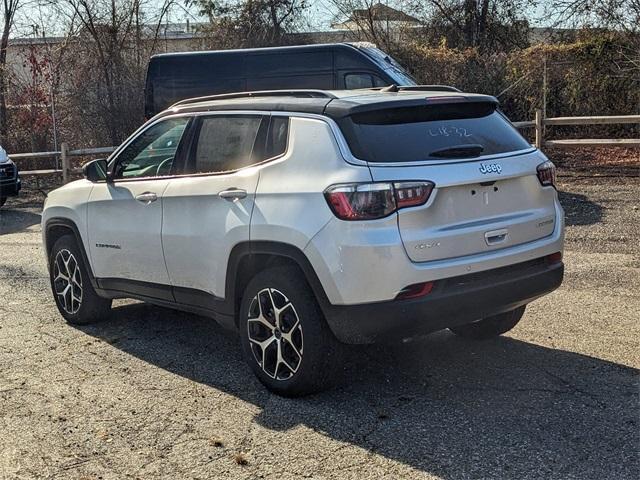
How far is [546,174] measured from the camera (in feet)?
16.0

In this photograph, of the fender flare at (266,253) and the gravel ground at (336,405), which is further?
the fender flare at (266,253)

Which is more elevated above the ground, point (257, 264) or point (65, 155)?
point (65, 155)

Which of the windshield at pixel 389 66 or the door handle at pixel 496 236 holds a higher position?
the windshield at pixel 389 66

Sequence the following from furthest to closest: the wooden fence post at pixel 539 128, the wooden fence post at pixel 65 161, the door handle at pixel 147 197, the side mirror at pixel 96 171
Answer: the wooden fence post at pixel 65 161
the wooden fence post at pixel 539 128
the side mirror at pixel 96 171
the door handle at pixel 147 197

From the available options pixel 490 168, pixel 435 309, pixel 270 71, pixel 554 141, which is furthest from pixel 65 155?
pixel 435 309

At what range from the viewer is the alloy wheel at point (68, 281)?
6.43 m

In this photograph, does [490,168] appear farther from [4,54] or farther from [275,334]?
[4,54]

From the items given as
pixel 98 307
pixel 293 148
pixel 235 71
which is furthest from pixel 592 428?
pixel 235 71

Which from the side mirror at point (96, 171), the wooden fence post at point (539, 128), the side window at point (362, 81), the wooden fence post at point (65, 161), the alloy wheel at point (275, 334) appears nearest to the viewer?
the alloy wheel at point (275, 334)

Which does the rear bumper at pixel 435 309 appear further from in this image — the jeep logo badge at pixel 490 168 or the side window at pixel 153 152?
the side window at pixel 153 152

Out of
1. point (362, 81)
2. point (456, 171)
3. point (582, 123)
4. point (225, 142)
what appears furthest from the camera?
point (582, 123)

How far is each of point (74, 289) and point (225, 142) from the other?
2179 mm

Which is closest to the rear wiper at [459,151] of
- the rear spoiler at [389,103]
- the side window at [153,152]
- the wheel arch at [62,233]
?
the rear spoiler at [389,103]

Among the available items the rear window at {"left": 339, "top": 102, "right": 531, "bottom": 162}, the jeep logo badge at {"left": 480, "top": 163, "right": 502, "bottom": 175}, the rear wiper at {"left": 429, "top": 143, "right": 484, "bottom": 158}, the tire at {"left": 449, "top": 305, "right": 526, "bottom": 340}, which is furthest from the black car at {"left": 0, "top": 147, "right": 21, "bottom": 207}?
the jeep logo badge at {"left": 480, "top": 163, "right": 502, "bottom": 175}
